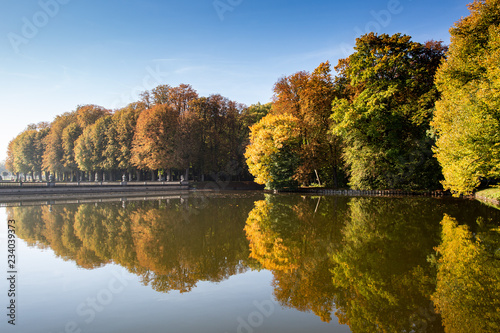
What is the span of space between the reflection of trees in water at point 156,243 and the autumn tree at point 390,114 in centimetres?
2190

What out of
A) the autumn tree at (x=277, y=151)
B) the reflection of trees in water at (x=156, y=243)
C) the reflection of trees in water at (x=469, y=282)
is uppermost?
the autumn tree at (x=277, y=151)

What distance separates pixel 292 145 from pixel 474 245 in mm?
34915

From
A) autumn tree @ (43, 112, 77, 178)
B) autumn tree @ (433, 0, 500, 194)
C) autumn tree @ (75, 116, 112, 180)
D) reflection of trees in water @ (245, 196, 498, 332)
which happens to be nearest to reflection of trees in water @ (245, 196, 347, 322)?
reflection of trees in water @ (245, 196, 498, 332)

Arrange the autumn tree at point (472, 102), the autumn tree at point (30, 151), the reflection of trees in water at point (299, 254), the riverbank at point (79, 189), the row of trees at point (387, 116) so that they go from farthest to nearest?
1. the autumn tree at point (30, 151)
2. the riverbank at point (79, 189)
3. the row of trees at point (387, 116)
4. the autumn tree at point (472, 102)
5. the reflection of trees in water at point (299, 254)

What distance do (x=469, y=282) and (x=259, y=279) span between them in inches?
198

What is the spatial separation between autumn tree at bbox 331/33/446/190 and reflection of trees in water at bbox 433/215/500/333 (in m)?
24.1

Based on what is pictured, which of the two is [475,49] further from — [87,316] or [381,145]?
[87,316]

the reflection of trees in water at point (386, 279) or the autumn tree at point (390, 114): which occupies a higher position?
the autumn tree at point (390, 114)

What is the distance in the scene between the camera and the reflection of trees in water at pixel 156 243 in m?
9.64

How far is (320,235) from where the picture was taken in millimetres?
14070

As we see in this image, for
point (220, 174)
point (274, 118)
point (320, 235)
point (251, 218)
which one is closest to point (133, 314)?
point (320, 235)

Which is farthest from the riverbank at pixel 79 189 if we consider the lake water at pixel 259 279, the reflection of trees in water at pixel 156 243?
the lake water at pixel 259 279

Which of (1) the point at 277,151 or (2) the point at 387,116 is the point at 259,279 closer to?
(2) the point at 387,116

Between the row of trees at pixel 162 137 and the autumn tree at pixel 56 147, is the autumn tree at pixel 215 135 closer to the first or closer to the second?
the row of trees at pixel 162 137
